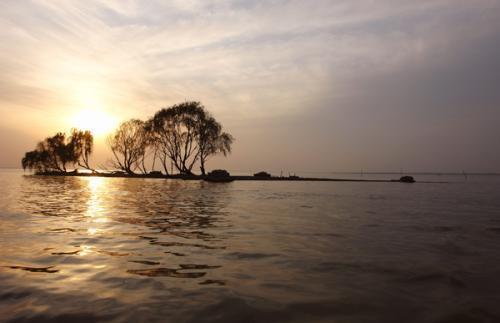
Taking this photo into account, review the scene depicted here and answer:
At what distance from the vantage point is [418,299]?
4789 millimetres

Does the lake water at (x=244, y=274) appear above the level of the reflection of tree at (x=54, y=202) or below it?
below

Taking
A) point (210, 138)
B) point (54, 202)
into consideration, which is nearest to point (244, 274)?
point (54, 202)

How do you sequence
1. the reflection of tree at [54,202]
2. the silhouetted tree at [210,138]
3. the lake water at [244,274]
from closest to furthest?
the lake water at [244,274]
the reflection of tree at [54,202]
the silhouetted tree at [210,138]

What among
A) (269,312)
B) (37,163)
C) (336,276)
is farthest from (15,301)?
(37,163)

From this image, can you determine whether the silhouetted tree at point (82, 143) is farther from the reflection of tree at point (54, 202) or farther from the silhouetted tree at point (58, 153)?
the reflection of tree at point (54, 202)

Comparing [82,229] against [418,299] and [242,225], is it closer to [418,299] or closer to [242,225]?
[242,225]

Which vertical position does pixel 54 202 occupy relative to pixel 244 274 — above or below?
above

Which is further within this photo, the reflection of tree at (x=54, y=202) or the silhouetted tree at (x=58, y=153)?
the silhouetted tree at (x=58, y=153)

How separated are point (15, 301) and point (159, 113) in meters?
66.9

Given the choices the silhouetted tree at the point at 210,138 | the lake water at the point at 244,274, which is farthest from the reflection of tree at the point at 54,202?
the silhouetted tree at the point at 210,138

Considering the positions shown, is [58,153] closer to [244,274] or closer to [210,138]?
[210,138]

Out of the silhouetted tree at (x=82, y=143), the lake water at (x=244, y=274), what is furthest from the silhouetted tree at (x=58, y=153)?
the lake water at (x=244, y=274)

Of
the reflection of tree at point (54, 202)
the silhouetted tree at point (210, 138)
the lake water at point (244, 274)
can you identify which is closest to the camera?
the lake water at point (244, 274)

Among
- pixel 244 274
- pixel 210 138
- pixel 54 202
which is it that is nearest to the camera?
pixel 244 274
